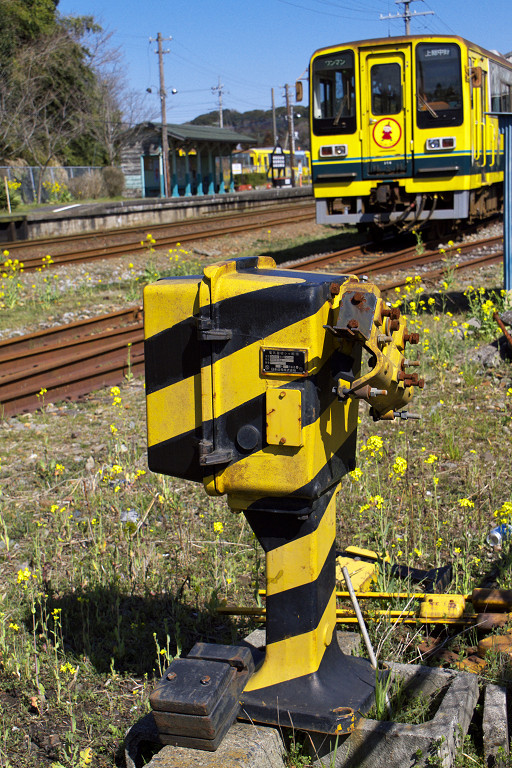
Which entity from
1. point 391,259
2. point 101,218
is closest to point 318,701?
point 391,259

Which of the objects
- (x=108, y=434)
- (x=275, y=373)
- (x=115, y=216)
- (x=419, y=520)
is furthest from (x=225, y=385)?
(x=115, y=216)

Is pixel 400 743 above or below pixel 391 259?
below

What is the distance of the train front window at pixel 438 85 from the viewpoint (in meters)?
12.1

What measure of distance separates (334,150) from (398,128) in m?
1.09

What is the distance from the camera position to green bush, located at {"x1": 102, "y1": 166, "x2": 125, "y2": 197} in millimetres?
37688

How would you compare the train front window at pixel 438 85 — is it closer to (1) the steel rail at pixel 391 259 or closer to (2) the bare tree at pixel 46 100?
(1) the steel rail at pixel 391 259

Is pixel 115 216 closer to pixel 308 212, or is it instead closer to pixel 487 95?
pixel 308 212

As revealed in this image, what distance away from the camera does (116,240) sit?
17.4 meters

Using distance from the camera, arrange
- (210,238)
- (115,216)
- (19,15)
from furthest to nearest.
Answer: (19,15)
(115,216)
(210,238)

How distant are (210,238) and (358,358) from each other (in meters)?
15.0

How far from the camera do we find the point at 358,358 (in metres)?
2.40

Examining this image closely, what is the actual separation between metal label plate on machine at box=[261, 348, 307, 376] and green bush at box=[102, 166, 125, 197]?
37161 mm

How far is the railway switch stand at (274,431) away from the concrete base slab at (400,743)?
3.5 inches

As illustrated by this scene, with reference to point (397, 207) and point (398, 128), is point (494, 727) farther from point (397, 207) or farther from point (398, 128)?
point (397, 207)
